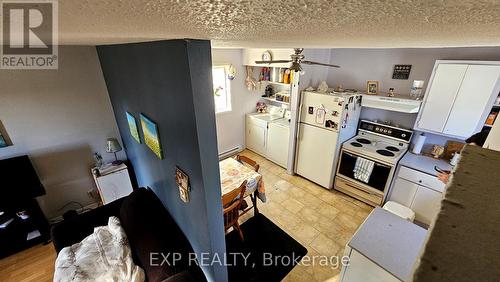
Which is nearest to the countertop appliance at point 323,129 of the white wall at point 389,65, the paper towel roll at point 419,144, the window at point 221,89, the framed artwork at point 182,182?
the white wall at point 389,65

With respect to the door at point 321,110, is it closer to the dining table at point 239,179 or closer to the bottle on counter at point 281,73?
the bottle on counter at point 281,73

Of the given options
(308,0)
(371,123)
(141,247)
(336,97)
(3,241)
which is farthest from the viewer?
(371,123)

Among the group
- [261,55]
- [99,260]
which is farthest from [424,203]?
[99,260]

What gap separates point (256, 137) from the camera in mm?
4457

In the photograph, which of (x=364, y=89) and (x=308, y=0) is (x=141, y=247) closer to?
(x=308, y=0)

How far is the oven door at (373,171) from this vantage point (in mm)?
2754

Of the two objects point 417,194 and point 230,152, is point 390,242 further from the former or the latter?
point 230,152

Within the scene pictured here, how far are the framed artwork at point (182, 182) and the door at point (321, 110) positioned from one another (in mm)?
2362

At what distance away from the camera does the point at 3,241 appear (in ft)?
7.55

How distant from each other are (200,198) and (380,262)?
1.18 m

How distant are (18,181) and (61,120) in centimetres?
81

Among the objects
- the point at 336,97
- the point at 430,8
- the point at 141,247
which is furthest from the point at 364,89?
the point at 141,247

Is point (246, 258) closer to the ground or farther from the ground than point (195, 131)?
closer to the ground

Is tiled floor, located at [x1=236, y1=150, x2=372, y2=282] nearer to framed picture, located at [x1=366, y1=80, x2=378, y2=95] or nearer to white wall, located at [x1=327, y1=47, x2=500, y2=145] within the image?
white wall, located at [x1=327, y1=47, x2=500, y2=145]
